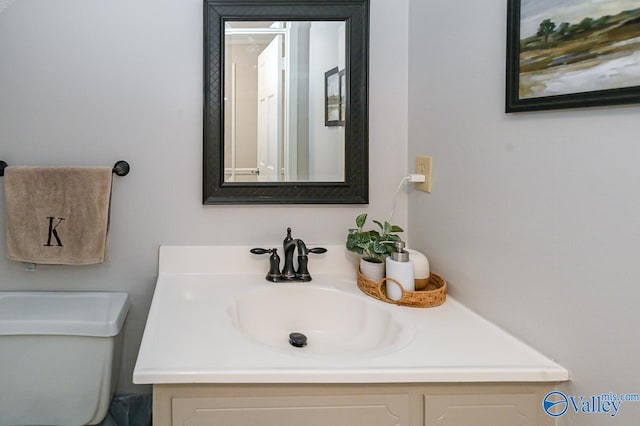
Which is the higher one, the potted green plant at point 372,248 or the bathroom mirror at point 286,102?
the bathroom mirror at point 286,102

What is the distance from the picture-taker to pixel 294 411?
33.1 inches

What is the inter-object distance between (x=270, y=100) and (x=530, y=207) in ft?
2.99

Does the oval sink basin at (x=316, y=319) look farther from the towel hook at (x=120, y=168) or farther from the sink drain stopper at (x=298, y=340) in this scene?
the towel hook at (x=120, y=168)

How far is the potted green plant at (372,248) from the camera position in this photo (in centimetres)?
132

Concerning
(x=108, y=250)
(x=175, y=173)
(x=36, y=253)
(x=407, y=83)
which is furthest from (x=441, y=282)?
(x=36, y=253)

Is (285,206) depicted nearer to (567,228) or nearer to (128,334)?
(128,334)

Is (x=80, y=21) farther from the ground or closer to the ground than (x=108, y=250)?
farther from the ground

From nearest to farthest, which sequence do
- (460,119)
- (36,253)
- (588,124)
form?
(588,124) < (460,119) < (36,253)

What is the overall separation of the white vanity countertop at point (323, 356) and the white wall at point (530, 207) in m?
0.06

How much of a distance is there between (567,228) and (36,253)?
150 cm

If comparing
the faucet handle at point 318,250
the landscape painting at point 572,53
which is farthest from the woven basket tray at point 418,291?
the landscape painting at point 572,53

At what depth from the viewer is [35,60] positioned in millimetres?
1408

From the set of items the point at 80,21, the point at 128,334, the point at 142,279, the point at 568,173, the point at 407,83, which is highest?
the point at 80,21

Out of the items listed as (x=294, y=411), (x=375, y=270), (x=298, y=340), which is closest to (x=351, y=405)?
(x=294, y=411)
